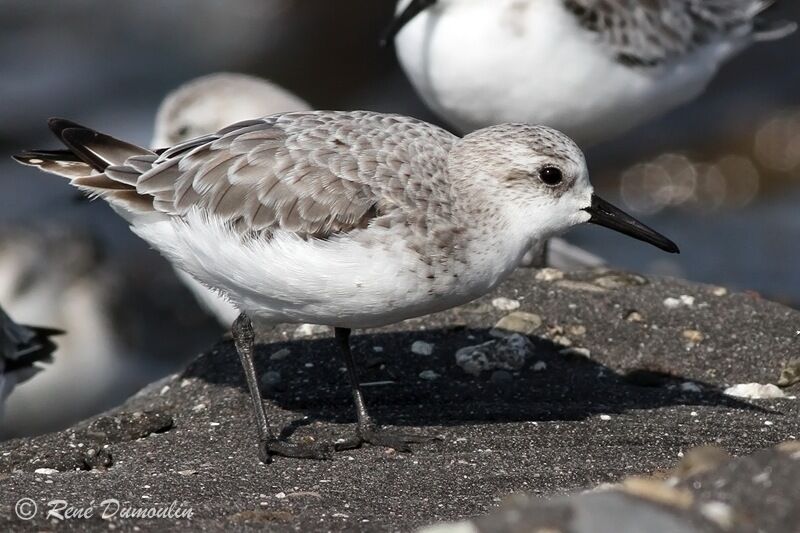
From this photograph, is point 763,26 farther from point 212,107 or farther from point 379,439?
point 379,439

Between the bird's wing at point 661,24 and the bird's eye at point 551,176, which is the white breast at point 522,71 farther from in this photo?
the bird's eye at point 551,176

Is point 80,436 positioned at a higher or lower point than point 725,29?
lower

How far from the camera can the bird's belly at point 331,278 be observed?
16.4 feet

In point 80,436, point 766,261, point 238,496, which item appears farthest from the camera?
point 766,261

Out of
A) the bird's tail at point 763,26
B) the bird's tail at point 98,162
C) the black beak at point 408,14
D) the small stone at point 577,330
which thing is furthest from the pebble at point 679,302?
the bird's tail at point 763,26

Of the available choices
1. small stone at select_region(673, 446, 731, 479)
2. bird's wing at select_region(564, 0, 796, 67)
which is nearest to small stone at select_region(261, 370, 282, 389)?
small stone at select_region(673, 446, 731, 479)

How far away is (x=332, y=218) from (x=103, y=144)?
4.54ft

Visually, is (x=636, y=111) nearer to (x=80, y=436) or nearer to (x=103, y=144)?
(x=103, y=144)

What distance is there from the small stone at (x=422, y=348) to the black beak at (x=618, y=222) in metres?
1.44

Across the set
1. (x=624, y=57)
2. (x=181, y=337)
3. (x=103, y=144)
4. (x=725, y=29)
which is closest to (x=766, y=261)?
(x=725, y=29)

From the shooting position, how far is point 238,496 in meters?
4.74

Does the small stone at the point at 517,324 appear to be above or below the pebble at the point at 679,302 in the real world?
above

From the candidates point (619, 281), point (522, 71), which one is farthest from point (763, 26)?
point (619, 281)

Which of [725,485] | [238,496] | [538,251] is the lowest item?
[538,251]
